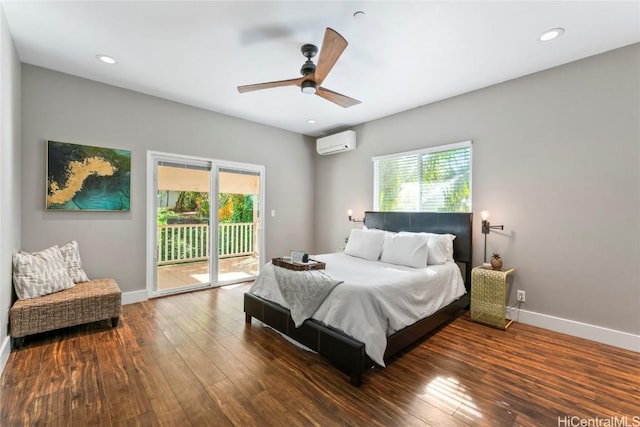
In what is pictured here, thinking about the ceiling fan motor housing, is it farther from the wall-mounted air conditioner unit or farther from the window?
the wall-mounted air conditioner unit

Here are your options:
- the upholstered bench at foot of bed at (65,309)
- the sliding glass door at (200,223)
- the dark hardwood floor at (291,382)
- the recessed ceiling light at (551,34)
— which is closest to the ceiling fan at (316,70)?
the recessed ceiling light at (551,34)

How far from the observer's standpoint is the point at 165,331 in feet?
9.64

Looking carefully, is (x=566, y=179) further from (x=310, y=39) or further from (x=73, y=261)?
(x=73, y=261)

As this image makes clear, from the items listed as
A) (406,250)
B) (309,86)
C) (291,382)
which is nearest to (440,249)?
(406,250)

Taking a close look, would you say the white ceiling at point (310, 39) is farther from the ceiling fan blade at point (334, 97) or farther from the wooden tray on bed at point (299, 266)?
the wooden tray on bed at point (299, 266)

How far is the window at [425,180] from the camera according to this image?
3816 millimetres

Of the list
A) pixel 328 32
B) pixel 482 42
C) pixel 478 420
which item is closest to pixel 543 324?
pixel 478 420

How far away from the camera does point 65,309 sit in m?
2.73

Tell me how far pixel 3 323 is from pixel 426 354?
364 centimetres

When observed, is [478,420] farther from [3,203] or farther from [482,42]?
[3,203]

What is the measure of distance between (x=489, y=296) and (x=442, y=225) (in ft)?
3.48

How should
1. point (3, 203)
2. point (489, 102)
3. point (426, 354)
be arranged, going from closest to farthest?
1. point (3, 203)
2. point (426, 354)
3. point (489, 102)

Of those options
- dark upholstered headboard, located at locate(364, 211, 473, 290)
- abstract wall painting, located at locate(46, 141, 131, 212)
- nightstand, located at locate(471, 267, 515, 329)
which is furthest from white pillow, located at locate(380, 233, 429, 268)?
abstract wall painting, located at locate(46, 141, 131, 212)

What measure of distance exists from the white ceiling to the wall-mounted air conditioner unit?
4.45 ft
